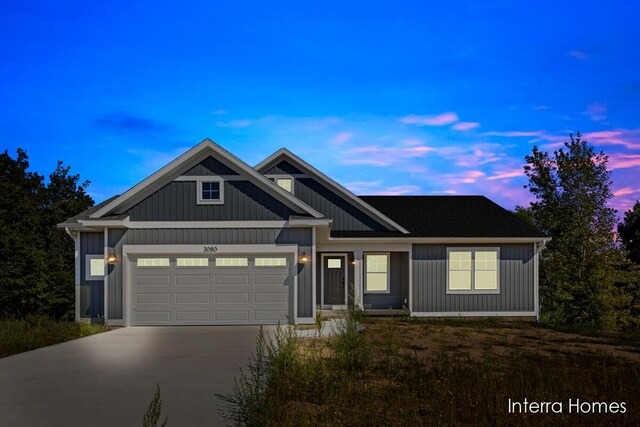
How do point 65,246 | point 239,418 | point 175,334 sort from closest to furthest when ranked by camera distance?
1. point 239,418
2. point 175,334
3. point 65,246

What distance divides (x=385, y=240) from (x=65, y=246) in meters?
18.3

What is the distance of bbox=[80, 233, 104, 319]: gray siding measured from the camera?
19469 mm

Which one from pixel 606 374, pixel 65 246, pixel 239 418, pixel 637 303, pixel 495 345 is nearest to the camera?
pixel 239 418

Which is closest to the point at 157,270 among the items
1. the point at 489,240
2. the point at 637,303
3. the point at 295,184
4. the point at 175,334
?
the point at 175,334

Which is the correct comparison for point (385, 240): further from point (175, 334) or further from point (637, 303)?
point (637, 303)

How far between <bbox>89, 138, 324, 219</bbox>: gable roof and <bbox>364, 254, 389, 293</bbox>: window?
5548 mm

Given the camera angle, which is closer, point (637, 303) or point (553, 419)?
point (553, 419)

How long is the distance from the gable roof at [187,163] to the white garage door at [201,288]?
1802 mm

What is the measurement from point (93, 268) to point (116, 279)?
1.79 meters

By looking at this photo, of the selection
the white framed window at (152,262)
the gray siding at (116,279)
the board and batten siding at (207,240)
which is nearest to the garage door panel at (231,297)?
the board and batten siding at (207,240)

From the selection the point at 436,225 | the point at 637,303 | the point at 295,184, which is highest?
the point at 295,184

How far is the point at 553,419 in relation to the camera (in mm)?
7254

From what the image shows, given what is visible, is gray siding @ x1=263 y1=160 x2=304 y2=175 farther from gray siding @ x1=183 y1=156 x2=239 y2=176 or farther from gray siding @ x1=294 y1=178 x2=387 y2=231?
gray siding @ x1=183 y1=156 x2=239 y2=176

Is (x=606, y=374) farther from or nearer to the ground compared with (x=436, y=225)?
nearer to the ground
